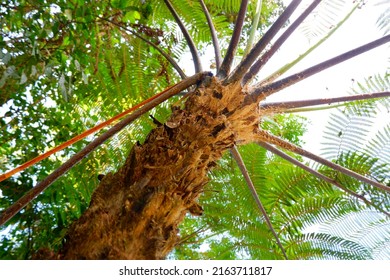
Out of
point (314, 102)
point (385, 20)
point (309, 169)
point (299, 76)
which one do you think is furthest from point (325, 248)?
point (385, 20)

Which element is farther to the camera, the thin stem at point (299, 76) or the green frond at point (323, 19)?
the green frond at point (323, 19)

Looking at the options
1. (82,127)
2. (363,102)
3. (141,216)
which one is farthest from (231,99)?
(82,127)

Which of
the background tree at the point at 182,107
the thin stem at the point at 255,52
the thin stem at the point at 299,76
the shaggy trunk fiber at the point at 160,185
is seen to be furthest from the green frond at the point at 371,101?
the shaggy trunk fiber at the point at 160,185

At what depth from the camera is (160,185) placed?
139 centimetres

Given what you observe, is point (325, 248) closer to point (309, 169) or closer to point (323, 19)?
point (309, 169)

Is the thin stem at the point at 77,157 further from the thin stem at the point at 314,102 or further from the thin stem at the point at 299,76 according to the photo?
the thin stem at the point at 314,102

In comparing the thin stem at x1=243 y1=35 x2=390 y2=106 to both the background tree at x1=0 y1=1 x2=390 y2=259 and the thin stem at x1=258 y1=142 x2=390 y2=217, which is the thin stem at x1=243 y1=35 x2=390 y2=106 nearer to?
the background tree at x1=0 y1=1 x2=390 y2=259

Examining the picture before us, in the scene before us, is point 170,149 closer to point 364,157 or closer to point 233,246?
point 364,157

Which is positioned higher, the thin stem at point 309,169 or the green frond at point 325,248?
the thin stem at point 309,169

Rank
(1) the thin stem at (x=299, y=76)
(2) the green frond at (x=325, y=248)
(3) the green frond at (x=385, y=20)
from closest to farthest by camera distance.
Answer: (1) the thin stem at (x=299, y=76) < (3) the green frond at (x=385, y=20) < (2) the green frond at (x=325, y=248)

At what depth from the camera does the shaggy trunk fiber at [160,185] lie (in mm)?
1177

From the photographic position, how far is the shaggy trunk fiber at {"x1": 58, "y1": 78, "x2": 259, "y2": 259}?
118 cm

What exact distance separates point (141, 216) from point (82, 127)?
2302 mm

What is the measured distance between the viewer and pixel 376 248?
305 centimetres
